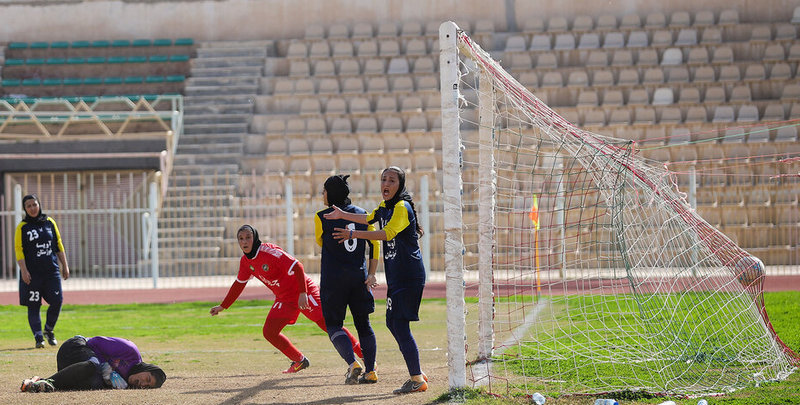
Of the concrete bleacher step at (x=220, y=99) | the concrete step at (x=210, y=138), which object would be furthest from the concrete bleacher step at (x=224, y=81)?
the concrete step at (x=210, y=138)

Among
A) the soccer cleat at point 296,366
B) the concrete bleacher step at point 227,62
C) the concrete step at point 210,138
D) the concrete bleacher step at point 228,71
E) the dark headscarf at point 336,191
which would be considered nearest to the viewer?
the dark headscarf at point 336,191

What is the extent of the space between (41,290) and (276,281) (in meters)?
3.93

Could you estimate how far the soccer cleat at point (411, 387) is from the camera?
730 centimetres

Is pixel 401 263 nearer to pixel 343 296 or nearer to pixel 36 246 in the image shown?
pixel 343 296

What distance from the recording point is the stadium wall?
3061cm

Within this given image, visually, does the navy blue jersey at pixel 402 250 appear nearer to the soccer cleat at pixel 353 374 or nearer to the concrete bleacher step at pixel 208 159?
the soccer cleat at pixel 353 374

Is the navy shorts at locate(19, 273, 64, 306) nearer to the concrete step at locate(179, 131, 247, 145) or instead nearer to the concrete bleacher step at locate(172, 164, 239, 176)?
the concrete bleacher step at locate(172, 164, 239, 176)

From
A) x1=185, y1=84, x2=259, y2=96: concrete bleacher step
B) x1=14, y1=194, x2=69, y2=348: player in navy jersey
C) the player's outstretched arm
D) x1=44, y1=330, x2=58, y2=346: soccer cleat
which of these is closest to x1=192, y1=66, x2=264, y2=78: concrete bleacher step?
x1=185, y1=84, x2=259, y2=96: concrete bleacher step

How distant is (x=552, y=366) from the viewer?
8555 millimetres

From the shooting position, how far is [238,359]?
9.97m

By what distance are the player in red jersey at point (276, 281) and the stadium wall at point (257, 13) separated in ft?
76.6

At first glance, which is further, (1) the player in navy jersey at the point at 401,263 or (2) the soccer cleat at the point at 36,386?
(2) the soccer cleat at the point at 36,386

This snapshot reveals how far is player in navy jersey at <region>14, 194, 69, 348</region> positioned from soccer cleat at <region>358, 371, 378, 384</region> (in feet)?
15.9

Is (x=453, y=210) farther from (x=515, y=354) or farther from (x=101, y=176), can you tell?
(x=101, y=176)
